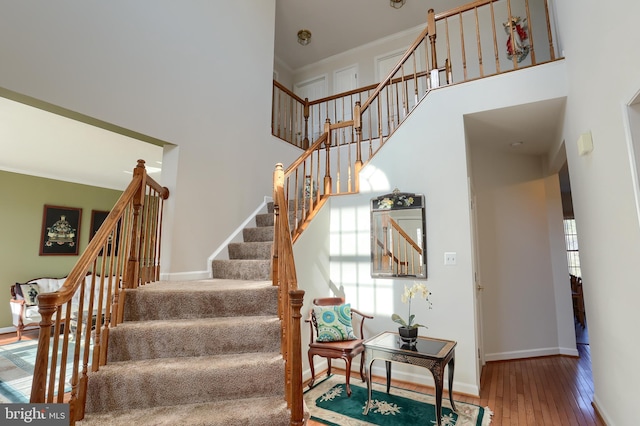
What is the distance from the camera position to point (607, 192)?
6.86 feet

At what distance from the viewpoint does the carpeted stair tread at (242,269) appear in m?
3.16

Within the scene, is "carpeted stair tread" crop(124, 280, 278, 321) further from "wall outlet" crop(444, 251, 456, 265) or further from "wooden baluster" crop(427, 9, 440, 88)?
"wooden baluster" crop(427, 9, 440, 88)

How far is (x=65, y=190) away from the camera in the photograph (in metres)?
6.57

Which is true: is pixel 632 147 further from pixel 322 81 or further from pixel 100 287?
pixel 322 81

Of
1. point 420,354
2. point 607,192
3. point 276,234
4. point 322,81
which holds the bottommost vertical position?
point 420,354

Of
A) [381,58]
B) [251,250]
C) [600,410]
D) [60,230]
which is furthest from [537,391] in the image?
[60,230]

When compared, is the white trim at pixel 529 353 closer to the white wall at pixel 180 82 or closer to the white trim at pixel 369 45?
the white wall at pixel 180 82

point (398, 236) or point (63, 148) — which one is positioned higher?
point (63, 148)

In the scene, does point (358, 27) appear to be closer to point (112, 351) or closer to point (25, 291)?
point (112, 351)

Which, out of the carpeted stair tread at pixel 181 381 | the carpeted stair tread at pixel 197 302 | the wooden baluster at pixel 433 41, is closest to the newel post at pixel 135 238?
the carpeted stair tread at pixel 197 302

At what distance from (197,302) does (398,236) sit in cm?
222

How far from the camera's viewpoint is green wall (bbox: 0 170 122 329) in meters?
5.65

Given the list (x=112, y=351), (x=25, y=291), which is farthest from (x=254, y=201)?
(x=25, y=291)

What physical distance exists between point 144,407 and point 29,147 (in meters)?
4.68
